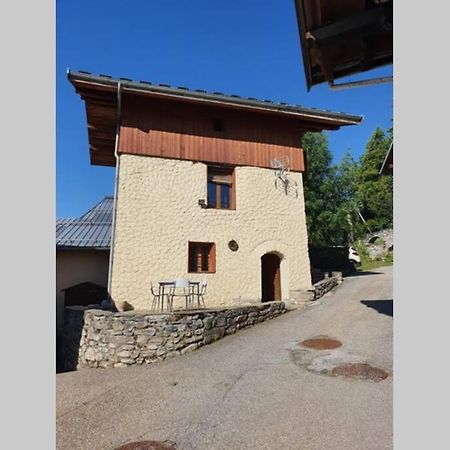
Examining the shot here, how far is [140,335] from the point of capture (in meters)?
8.28

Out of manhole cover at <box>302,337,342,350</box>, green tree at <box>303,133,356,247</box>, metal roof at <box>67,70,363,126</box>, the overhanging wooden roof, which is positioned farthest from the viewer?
green tree at <box>303,133,356,247</box>

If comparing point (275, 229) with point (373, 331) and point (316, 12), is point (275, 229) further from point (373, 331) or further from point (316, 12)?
point (316, 12)

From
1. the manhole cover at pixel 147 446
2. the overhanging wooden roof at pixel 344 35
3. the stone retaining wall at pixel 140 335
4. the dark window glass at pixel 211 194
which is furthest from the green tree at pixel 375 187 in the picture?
the manhole cover at pixel 147 446

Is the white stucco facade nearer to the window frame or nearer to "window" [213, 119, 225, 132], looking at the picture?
the window frame

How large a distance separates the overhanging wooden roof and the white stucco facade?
24.9 feet

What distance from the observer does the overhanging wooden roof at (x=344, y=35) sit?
3.17m

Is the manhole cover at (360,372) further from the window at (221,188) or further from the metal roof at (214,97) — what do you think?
the metal roof at (214,97)

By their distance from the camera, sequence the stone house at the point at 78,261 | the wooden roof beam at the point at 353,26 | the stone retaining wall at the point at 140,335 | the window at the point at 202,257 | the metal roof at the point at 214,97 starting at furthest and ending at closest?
1. the stone house at the point at 78,261
2. the window at the point at 202,257
3. the metal roof at the point at 214,97
4. the stone retaining wall at the point at 140,335
5. the wooden roof beam at the point at 353,26

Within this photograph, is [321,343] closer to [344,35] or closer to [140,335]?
[140,335]

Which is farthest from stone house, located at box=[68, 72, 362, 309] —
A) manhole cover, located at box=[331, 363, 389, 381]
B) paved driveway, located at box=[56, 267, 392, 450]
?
manhole cover, located at box=[331, 363, 389, 381]

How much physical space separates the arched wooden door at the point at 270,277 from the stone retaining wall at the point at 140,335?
3.56 m

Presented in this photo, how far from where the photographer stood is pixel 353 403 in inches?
200

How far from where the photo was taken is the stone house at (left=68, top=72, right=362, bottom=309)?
1079 cm

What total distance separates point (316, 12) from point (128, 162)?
28.1ft
